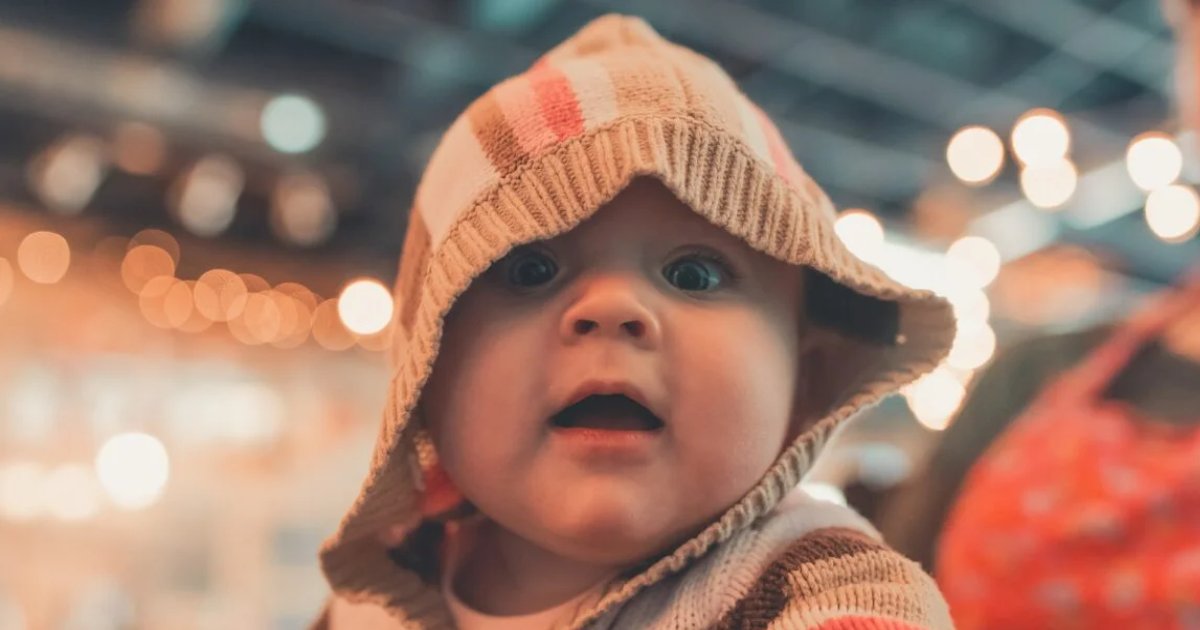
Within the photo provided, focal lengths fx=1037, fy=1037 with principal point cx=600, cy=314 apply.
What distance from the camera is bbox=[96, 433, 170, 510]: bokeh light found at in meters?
2.55

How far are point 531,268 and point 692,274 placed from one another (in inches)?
2.9

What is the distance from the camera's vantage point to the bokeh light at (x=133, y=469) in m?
2.55

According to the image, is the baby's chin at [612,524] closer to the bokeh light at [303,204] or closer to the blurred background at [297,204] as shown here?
the blurred background at [297,204]

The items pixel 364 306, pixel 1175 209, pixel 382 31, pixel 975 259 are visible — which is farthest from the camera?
pixel 364 306

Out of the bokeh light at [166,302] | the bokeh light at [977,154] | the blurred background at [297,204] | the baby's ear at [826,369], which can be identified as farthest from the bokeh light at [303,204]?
the baby's ear at [826,369]

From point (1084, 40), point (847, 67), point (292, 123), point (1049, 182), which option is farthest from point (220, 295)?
point (1084, 40)

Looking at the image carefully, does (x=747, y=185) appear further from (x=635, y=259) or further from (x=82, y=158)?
(x=82, y=158)

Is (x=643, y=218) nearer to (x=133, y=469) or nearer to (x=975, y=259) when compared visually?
(x=975, y=259)

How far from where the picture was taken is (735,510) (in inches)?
18.6

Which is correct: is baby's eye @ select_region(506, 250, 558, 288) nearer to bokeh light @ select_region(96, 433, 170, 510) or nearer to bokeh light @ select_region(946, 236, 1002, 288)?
bokeh light @ select_region(946, 236, 1002, 288)

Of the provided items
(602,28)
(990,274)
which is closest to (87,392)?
(990,274)

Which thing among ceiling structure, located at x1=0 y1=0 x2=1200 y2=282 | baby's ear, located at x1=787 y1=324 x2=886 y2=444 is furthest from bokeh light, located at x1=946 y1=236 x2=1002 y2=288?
baby's ear, located at x1=787 y1=324 x2=886 y2=444

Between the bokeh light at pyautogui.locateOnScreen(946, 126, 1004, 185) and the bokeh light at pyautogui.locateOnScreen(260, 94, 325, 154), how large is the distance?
136cm

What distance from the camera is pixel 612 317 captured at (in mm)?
445
